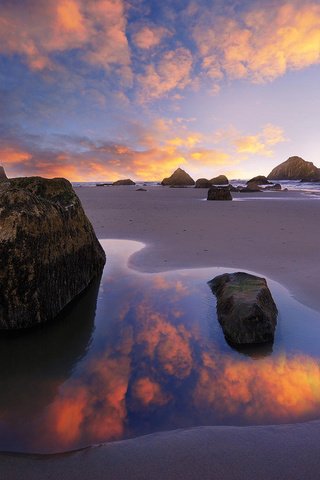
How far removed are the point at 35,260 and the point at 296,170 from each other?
92889 mm

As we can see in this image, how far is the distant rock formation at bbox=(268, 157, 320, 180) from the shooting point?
8138cm

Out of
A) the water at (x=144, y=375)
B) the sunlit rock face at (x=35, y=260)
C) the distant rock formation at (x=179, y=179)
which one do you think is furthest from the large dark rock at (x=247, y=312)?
the distant rock formation at (x=179, y=179)

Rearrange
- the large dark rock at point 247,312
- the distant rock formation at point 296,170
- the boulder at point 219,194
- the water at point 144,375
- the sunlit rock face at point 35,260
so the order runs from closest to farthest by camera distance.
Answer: the water at point 144,375
the large dark rock at point 247,312
the sunlit rock face at point 35,260
the boulder at point 219,194
the distant rock formation at point 296,170

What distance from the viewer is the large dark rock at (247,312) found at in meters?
2.70

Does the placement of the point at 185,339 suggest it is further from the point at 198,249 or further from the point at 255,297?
the point at 198,249

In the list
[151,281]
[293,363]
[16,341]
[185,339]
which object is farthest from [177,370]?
[151,281]

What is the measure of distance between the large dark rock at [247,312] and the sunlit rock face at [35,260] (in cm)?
180

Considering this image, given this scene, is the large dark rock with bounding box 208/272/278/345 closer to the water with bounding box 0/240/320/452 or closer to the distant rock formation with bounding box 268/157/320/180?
the water with bounding box 0/240/320/452

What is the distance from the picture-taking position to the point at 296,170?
85312 mm

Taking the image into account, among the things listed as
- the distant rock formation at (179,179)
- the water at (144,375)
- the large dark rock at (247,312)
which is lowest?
the water at (144,375)

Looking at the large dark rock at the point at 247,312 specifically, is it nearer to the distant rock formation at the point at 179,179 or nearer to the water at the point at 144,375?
the water at the point at 144,375

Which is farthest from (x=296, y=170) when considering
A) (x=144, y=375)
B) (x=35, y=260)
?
(x=144, y=375)

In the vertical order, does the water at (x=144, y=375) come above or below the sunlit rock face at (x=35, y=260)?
below

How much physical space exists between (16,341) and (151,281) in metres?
1.91
